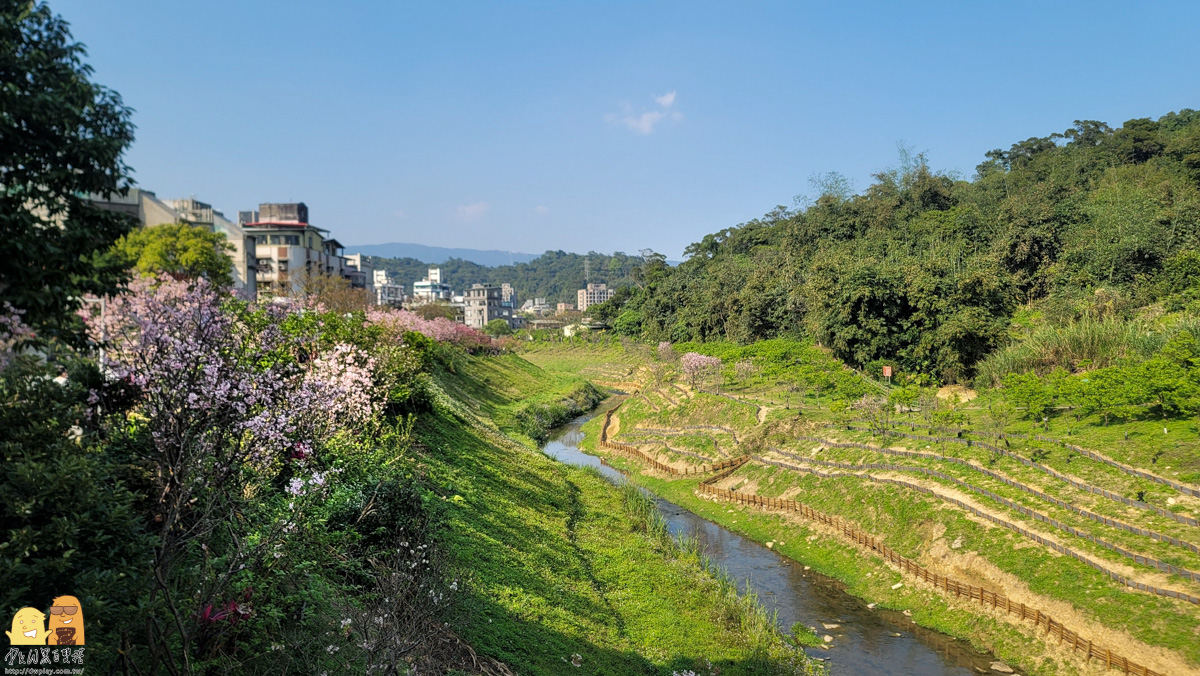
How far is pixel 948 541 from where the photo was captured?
2238cm

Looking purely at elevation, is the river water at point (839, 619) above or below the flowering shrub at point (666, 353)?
below

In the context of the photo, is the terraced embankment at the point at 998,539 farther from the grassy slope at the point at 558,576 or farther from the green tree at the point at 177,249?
the green tree at the point at 177,249

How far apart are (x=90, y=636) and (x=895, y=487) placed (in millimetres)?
25987

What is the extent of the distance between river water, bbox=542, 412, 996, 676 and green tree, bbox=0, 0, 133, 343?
18.6 m

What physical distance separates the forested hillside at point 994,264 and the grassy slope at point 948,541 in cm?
1271

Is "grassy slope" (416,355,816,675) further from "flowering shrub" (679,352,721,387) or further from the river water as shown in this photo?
"flowering shrub" (679,352,721,387)

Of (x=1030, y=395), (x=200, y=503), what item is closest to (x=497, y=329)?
(x=1030, y=395)

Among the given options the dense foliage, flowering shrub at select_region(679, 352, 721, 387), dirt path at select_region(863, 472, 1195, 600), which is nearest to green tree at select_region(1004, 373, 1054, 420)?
dirt path at select_region(863, 472, 1195, 600)

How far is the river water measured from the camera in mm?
18250

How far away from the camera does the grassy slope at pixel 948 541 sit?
54.6ft

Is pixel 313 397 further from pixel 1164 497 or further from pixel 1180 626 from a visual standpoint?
pixel 1164 497

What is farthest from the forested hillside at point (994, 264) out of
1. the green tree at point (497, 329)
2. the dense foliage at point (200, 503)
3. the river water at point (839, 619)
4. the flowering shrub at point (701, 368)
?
the green tree at point (497, 329)

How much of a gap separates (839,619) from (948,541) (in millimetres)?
4782

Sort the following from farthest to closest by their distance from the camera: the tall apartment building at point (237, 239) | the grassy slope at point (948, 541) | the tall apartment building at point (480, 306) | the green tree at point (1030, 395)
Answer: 1. the tall apartment building at point (480, 306)
2. the tall apartment building at point (237, 239)
3. the green tree at point (1030, 395)
4. the grassy slope at point (948, 541)
